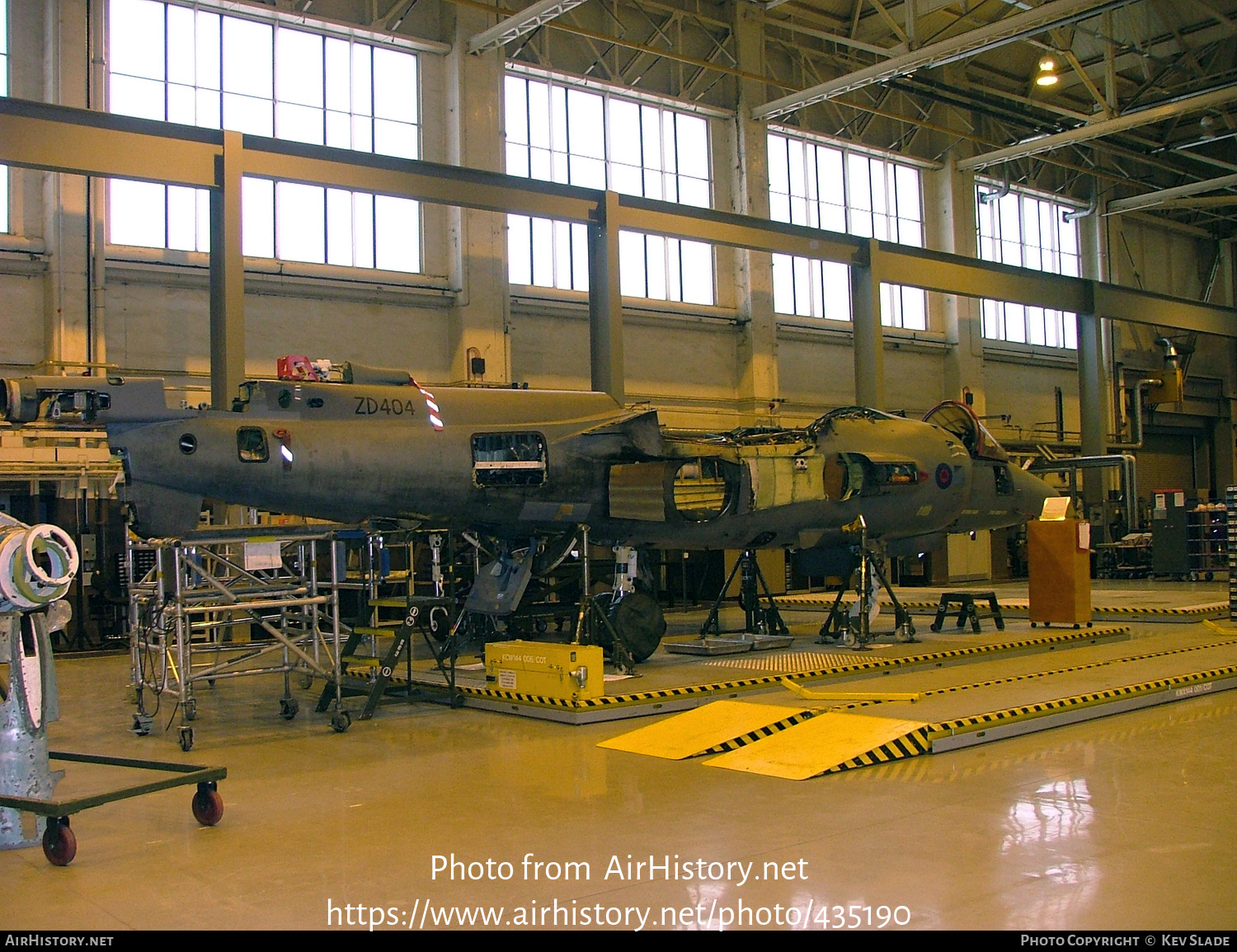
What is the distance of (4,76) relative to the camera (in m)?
18.8

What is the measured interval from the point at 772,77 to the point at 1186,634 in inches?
696

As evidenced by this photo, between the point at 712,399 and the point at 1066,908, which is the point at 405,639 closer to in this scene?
the point at 1066,908

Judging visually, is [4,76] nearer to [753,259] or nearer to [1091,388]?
[753,259]

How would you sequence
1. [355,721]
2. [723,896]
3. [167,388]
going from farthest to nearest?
[167,388] → [355,721] → [723,896]

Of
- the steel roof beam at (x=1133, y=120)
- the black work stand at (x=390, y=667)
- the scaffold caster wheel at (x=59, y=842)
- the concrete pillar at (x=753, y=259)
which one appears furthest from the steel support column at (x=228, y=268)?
the steel roof beam at (x=1133, y=120)

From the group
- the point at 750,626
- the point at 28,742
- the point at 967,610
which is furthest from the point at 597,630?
the point at 28,742

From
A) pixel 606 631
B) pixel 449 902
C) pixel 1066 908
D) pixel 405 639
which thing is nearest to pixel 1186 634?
pixel 606 631

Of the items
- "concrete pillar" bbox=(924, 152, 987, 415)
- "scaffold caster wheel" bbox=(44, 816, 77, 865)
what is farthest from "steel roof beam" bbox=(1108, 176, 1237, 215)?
"scaffold caster wheel" bbox=(44, 816, 77, 865)

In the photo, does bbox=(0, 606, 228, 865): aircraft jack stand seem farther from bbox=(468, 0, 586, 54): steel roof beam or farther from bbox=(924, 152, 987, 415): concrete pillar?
bbox=(924, 152, 987, 415): concrete pillar

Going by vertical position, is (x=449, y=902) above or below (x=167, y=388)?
below

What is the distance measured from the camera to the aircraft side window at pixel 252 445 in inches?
394

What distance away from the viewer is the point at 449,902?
4918 mm

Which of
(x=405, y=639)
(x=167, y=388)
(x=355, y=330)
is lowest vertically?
(x=405, y=639)

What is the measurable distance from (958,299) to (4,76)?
2384 cm
